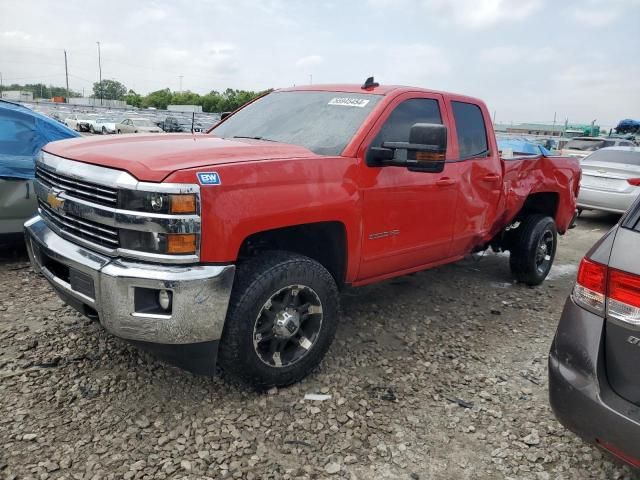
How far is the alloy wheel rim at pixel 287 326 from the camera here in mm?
2916

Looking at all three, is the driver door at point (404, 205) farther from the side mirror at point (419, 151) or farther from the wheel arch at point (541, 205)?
the wheel arch at point (541, 205)

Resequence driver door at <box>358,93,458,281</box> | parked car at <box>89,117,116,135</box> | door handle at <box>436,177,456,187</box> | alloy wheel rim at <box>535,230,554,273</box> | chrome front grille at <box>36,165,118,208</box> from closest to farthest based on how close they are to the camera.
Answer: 1. chrome front grille at <box>36,165,118,208</box>
2. driver door at <box>358,93,458,281</box>
3. door handle at <box>436,177,456,187</box>
4. alloy wheel rim at <box>535,230,554,273</box>
5. parked car at <box>89,117,116,135</box>

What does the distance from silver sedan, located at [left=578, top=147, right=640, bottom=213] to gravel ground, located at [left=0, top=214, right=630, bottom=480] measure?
578cm

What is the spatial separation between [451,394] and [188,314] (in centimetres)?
175

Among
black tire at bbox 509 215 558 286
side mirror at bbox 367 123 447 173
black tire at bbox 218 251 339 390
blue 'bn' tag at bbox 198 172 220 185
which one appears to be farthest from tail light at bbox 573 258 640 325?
black tire at bbox 509 215 558 286

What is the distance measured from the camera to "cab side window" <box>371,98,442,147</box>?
3494 millimetres

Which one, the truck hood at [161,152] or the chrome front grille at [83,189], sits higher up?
the truck hood at [161,152]

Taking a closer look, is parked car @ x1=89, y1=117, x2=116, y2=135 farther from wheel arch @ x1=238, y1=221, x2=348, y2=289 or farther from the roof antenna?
wheel arch @ x1=238, y1=221, x2=348, y2=289

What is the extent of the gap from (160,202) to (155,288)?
1.35 ft

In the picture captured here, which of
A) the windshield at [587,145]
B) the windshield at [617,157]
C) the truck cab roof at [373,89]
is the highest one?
the truck cab roof at [373,89]

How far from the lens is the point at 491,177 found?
14.5 ft

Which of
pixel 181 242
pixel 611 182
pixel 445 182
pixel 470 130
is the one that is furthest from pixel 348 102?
pixel 611 182

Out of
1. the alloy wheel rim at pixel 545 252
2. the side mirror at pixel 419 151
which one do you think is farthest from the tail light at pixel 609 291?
the alloy wheel rim at pixel 545 252

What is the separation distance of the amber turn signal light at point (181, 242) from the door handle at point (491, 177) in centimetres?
281
